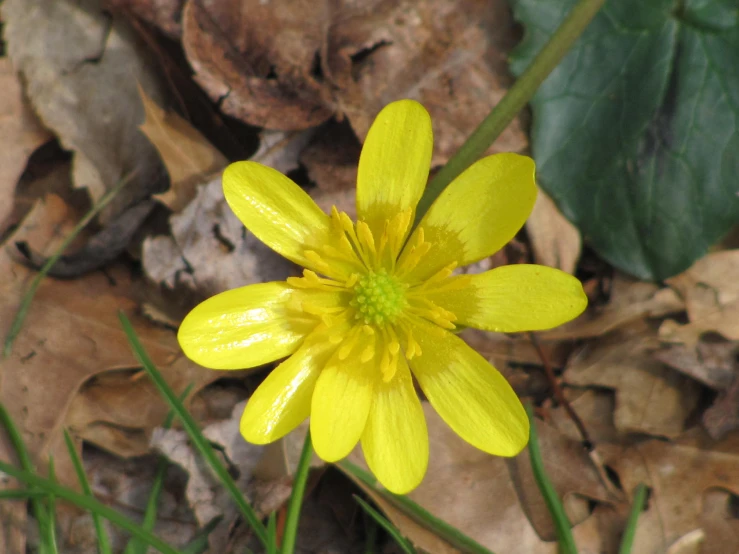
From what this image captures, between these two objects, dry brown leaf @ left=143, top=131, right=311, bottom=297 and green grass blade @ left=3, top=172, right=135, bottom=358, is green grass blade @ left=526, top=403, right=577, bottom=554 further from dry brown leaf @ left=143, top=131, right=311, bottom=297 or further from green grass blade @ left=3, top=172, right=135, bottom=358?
green grass blade @ left=3, top=172, right=135, bottom=358

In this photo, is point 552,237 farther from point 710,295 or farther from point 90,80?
point 90,80

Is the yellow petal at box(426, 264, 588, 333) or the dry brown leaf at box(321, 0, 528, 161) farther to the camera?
the dry brown leaf at box(321, 0, 528, 161)

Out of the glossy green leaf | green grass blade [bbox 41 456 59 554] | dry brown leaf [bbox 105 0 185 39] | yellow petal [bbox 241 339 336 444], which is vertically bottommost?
green grass blade [bbox 41 456 59 554]

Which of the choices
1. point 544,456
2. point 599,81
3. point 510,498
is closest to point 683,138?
point 599,81

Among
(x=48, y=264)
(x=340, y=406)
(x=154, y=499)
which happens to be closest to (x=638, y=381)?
(x=340, y=406)

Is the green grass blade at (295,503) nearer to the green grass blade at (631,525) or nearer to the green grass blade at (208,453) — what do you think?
the green grass blade at (208,453)

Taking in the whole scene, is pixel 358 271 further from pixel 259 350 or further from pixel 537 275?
pixel 537 275

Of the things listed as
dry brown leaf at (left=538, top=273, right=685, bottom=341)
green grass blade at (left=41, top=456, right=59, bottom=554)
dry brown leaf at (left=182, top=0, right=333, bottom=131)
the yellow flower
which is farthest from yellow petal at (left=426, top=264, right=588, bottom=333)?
green grass blade at (left=41, top=456, right=59, bottom=554)
